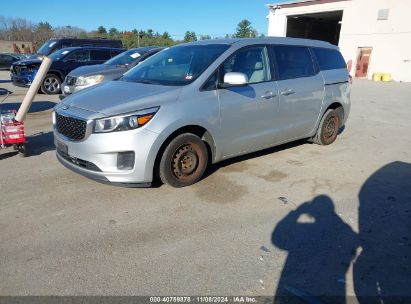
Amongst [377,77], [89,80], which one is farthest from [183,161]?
[377,77]

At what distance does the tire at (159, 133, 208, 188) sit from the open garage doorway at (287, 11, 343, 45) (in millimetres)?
31591

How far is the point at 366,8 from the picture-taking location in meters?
A: 27.0

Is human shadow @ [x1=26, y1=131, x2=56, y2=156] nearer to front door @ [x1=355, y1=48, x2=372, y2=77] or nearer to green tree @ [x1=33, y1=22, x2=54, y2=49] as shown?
front door @ [x1=355, y1=48, x2=372, y2=77]

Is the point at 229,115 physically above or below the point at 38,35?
below

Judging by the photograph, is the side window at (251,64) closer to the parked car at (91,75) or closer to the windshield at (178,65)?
the windshield at (178,65)

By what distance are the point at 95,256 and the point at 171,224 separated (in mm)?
843

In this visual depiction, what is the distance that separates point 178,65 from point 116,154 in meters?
1.70

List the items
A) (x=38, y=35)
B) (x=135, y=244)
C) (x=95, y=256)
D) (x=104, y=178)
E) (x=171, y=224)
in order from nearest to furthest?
(x=95, y=256) → (x=135, y=244) → (x=171, y=224) → (x=104, y=178) → (x=38, y=35)

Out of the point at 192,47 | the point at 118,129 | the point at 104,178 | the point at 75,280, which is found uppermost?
the point at 192,47

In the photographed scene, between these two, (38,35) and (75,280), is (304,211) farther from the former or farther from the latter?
(38,35)

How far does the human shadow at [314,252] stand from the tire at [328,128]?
2546mm

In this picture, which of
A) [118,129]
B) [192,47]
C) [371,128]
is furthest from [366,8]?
[118,129]

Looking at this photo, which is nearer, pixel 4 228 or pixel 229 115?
pixel 4 228

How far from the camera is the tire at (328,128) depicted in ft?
21.0
